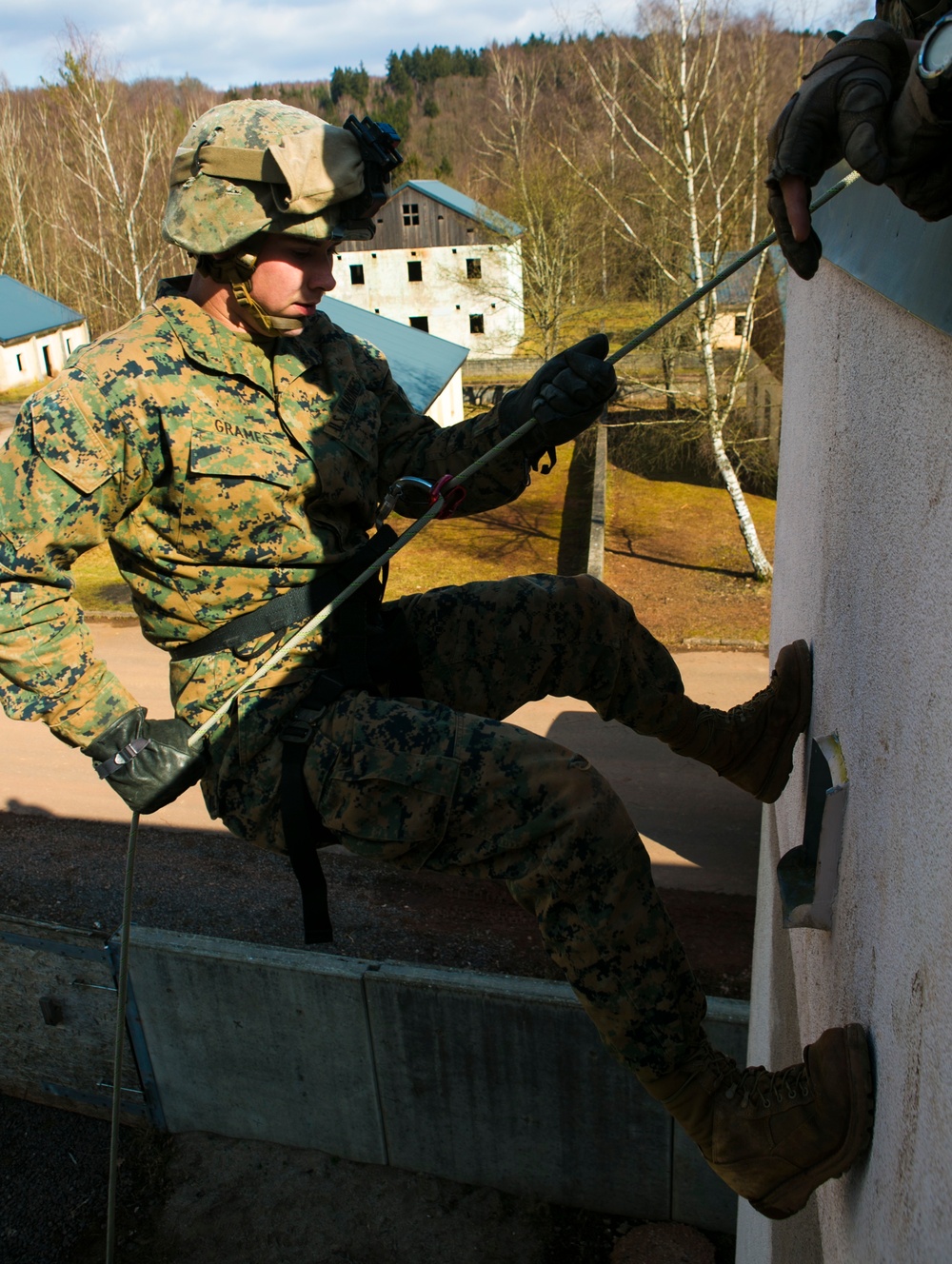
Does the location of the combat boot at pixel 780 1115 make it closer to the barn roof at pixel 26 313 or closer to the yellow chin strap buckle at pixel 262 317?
the yellow chin strap buckle at pixel 262 317

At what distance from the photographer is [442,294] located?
39.7 m

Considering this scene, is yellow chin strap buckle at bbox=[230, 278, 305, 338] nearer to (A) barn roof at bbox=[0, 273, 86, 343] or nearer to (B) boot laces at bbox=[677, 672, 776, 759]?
(B) boot laces at bbox=[677, 672, 776, 759]

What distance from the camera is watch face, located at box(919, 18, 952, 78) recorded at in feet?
3.57

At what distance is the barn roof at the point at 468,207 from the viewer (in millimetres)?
32438

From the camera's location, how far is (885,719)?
5.47ft

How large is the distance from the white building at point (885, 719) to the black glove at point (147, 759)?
159 cm

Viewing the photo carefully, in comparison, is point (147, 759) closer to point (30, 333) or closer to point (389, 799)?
point (389, 799)

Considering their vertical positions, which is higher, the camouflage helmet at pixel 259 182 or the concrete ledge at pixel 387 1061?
the camouflage helmet at pixel 259 182

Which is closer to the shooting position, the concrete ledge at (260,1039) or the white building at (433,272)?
the concrete ledge at (260,1039)

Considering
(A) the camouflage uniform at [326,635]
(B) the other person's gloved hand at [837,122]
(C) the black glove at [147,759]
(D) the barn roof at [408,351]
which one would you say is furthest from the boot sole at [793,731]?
(D) the barn roof at [408,351]

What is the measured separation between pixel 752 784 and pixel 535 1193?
325 centimetres

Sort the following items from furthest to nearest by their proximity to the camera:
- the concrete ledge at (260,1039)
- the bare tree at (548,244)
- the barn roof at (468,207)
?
the barn roof at (468,207)
the bare tree at (548,244)
the concrete ledge at (260,1039)

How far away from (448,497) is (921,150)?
183 centimetres

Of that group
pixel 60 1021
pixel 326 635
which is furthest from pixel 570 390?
pixel 60 1021
